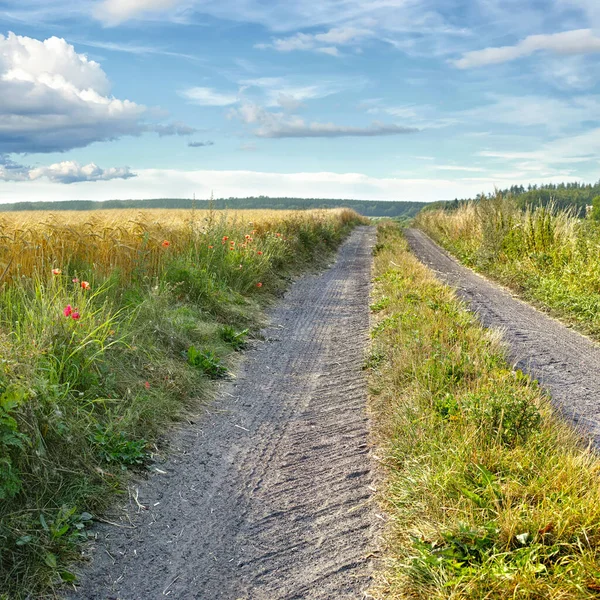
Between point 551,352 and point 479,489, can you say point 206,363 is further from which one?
point 551,352

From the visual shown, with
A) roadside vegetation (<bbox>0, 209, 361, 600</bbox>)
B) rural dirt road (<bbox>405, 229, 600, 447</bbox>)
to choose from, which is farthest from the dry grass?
rural dirt road (<bbox>405, 229, 600, 447</bbox>)

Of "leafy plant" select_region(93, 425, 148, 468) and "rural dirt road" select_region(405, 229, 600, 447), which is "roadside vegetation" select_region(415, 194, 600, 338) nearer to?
"rural dirt road" select_region(405, 229, 600, 447)

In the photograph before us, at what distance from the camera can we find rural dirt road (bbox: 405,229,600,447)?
19.0 ft

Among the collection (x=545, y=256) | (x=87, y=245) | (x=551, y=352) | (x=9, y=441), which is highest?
(x=87, y=245)

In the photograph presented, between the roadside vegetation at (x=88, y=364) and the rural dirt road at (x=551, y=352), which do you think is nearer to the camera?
the roadside vegetation at (x=88, y=364)

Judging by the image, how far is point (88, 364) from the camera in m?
4.80

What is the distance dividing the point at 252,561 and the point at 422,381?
7.82 ft

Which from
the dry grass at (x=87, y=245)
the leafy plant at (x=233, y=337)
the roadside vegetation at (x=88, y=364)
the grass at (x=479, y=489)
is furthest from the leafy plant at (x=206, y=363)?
the grass at (x=479, y=489)

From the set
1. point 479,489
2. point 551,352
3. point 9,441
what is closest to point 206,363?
point 9,441

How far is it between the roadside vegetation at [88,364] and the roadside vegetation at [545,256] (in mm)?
5762

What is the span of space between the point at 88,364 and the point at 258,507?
189cm

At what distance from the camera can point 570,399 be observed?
19.6 ft

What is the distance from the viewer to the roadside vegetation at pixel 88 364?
11.2ft

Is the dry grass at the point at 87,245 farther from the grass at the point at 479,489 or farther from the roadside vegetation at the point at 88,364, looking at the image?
the grass at the point at 479,489
